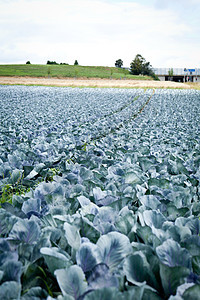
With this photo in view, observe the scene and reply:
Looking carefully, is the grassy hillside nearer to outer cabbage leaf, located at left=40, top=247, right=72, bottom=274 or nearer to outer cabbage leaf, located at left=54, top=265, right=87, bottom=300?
outer cabbage leaf, located at left=40, top=247, right=72, bottom=274

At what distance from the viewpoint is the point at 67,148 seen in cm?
559

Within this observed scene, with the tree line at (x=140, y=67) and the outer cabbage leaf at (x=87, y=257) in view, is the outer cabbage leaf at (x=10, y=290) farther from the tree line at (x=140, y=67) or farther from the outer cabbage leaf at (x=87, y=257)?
the tree line at (x=140, y=67)

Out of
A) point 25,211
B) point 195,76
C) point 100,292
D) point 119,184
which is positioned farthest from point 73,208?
point 195,76

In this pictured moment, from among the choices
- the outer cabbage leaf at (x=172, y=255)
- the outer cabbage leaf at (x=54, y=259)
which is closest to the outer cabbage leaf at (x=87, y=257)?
the outer cabbage leaf at (x=54, y=259)

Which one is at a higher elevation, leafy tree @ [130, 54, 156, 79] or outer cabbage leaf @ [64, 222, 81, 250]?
leafy tree @ [130, 54, 156, 79]

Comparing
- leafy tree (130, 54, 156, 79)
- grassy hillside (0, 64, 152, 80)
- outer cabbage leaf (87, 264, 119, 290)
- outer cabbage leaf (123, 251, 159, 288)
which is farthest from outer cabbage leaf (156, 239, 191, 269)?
leafy tree (130, 54, 156, 79)

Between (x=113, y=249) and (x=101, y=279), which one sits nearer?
(x=101, y=279)

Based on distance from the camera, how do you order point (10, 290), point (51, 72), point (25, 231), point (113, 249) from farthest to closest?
point (51, 72), point (25, 231), point (113, 249), point (10, 290)

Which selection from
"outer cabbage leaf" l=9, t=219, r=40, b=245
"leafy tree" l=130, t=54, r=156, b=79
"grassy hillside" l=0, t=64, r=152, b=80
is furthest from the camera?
"leafy tree" l=130, t=54, r=156, b=79

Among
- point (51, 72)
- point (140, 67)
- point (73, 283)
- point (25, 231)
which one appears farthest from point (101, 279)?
point (140, 67)

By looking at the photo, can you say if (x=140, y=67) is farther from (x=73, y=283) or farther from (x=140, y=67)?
(x=73, y=283)

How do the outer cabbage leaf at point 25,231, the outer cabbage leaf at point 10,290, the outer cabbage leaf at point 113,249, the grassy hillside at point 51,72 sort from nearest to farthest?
the outer cabbage leaf at point 10,290 → the outer cabbage leaf at point 113,249 → the outer cabbage leaf at point 25,231 → the grassy hillside at point 51,72

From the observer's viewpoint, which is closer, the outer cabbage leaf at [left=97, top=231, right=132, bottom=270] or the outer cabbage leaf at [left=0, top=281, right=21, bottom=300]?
the outer cabbage leaf at [left=0, top=281, right=21, bottom=300]

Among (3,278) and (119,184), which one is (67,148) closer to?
(119,184)
